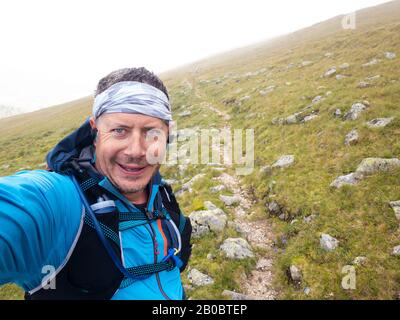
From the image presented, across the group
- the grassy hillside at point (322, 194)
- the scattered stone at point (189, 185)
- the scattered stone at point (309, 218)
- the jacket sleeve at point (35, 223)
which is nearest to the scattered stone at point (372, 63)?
the grassy hillside at point (322, 194)

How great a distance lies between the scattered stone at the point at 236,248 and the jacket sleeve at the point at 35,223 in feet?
22.3

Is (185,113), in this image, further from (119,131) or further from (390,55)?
(119,131)

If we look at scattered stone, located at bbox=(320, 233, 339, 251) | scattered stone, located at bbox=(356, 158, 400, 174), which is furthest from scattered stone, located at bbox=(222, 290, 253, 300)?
scattered stone, located at bbox=(356, 158, 400, 174)

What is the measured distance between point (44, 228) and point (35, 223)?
0.36 feet

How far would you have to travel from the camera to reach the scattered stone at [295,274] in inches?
283

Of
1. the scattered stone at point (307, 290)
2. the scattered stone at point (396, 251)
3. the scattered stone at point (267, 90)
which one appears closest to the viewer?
the scattered stone at point (307, 290)

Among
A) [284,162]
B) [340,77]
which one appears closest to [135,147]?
[284,162]

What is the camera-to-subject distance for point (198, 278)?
25.4ft

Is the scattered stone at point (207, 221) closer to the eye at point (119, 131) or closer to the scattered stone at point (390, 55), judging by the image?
the eye at point (119, 131)

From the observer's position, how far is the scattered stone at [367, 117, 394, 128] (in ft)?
40.5

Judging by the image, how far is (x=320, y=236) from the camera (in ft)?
26.8
